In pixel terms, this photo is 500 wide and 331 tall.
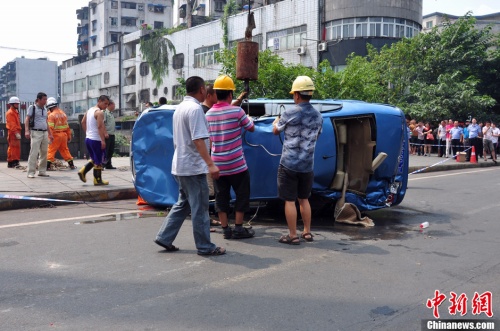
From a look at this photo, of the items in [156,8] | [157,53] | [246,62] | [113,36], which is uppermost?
[156,8]

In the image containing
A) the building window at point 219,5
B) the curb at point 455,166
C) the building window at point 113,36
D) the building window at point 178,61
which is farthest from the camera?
the building window at point 113,36

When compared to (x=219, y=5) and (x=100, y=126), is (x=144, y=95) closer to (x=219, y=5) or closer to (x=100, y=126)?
(x=219, y=5)

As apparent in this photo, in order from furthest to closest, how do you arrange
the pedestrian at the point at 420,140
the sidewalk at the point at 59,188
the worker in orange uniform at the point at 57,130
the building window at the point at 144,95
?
the building window at the point at 144,95 → the pedestrian at the point at 420,140 → the worker in orange uniform at the point at 57,130 → the sidewalk at the point at 59,188

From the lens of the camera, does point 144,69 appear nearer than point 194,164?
No

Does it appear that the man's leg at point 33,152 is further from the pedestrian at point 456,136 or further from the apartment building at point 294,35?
the apartment building at point 294,35

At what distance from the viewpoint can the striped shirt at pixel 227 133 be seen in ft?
18.2

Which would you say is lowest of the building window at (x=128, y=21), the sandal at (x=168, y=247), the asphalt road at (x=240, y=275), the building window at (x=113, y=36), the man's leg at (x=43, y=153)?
the asphalt road at (x=240, y=275)

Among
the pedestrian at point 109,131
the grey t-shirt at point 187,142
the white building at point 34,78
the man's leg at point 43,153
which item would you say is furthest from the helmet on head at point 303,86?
the white building at point 34,78

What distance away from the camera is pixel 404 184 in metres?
7.38

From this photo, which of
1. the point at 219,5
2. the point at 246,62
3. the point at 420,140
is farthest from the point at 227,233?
the point at 219,5

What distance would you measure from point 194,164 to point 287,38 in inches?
1440

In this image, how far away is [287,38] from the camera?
40.0m

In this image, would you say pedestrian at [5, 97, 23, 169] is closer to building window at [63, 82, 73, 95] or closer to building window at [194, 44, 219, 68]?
building window at [194, 44, 219, 68]

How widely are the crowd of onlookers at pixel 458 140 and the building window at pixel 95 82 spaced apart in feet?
174
